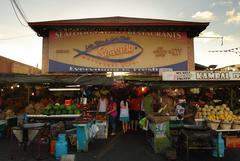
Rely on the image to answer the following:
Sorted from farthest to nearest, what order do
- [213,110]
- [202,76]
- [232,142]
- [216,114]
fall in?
[213,110] → [216,114] → [202,76] → [232,142]

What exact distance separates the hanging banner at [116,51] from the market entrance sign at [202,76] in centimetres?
395

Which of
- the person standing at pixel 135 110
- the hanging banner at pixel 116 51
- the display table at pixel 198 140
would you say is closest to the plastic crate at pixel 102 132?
the person standing at pixel 135 110

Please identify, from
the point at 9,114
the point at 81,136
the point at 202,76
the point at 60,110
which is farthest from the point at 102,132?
the point at 202,76

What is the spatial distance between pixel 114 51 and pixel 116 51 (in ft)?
0.37

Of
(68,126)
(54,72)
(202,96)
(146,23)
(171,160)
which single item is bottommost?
(171,160)

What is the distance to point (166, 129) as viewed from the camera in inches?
419

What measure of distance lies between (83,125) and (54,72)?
6.66 meters

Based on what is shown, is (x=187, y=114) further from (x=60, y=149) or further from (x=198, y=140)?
(x=60, y=149)

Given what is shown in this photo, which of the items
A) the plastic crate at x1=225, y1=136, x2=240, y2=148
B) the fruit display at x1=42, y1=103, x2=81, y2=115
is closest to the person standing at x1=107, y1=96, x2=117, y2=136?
the fruit display at x1=42, y1=103, x2=81, y2=115

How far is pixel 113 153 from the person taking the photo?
10438mm

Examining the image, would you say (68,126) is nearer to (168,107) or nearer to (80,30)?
(168,107)

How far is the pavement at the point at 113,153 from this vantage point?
9.67 metres

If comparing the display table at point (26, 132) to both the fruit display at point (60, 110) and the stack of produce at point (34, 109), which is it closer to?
the fruit display at point (60, 110)

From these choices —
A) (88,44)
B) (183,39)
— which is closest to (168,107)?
(183,39)
